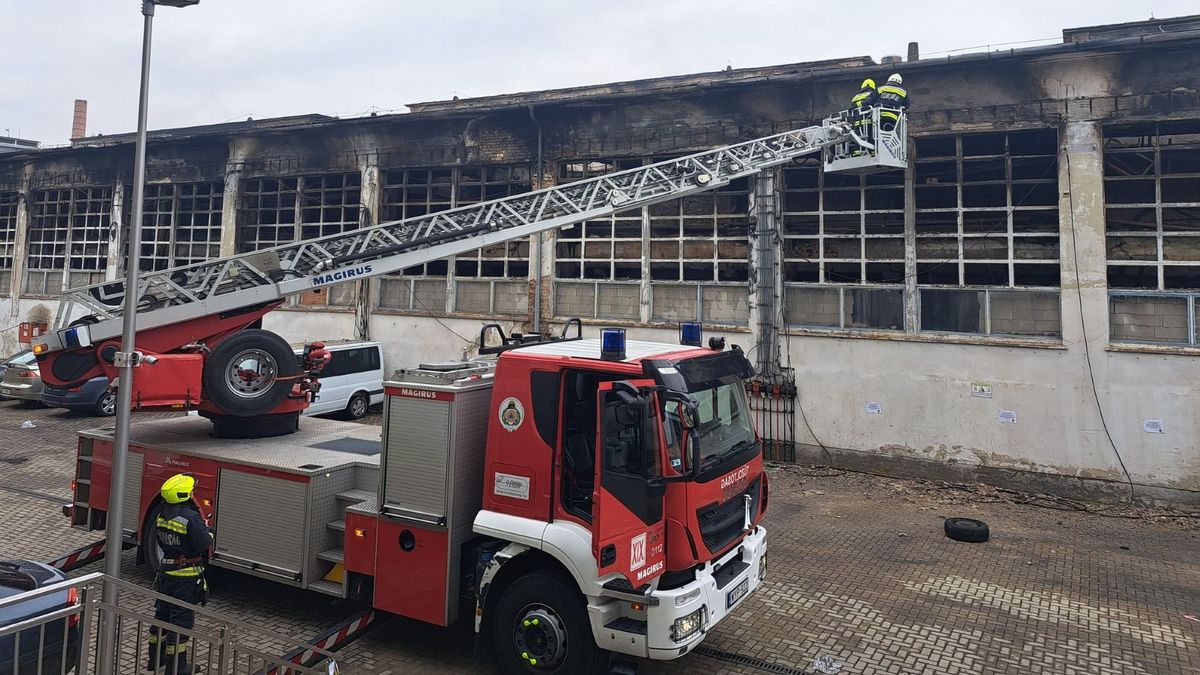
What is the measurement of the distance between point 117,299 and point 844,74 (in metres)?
12.3

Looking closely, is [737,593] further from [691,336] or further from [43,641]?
[43,641]

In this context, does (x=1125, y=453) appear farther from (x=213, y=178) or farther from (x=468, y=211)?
(x=213, y=178)

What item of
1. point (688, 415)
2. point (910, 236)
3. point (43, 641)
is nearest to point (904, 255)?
point (910, 236)

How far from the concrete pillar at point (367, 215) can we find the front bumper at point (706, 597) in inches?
574

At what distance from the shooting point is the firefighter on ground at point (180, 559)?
195 inches

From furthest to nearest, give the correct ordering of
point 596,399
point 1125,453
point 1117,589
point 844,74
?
point 844,74
point 1125,453
point 1117,589
point 596,399

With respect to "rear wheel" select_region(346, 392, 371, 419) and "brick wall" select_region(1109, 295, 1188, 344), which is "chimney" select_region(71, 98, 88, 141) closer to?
"rear wheel" select_region(346, 392, 371, 419)

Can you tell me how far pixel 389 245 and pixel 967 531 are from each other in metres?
8.49

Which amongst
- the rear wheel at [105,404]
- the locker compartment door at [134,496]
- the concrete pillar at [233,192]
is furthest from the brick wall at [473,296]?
the locker compartment door at [134,496]

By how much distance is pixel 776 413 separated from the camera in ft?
45.0

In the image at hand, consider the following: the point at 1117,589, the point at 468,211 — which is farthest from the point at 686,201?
the point at 1117,589

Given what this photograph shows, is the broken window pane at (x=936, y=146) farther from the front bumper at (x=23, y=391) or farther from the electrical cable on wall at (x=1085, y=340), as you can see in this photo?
the front bumper at (x=23, y=391)

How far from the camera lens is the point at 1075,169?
Answer: 38.8ft

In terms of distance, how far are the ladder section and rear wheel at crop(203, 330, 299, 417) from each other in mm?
790
